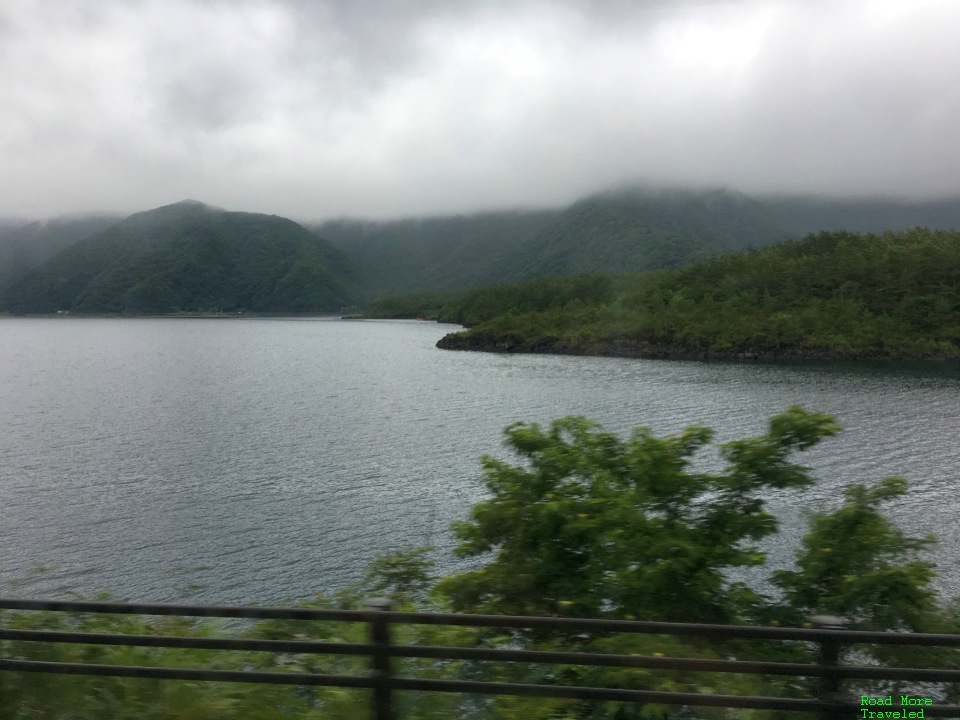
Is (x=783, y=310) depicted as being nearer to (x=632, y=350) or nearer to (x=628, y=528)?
(x=632, y=350)

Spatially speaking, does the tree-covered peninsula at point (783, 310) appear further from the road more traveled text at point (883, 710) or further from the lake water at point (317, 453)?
the road more traveled text at point (883, 710)

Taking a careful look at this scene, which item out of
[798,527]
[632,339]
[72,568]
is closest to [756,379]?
[632,339]

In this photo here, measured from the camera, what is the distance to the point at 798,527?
64.3 ft

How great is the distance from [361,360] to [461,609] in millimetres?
78393

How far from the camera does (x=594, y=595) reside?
265 inches

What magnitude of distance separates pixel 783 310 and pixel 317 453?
81.0 meters

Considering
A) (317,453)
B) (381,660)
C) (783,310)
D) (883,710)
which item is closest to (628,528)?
(883,710)

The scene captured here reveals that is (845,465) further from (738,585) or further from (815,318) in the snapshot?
(815,318)

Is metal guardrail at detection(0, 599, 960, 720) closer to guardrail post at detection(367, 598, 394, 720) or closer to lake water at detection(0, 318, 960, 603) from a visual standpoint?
guardrail post at detection(367, 598, 394, 720)

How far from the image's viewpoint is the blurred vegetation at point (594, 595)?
479cm

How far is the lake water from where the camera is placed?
63.7ft

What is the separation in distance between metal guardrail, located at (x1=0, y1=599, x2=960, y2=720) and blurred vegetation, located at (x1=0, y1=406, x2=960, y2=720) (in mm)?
290

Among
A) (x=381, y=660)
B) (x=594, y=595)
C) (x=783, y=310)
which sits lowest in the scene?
(x=594, y=595)

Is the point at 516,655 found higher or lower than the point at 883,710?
higher
